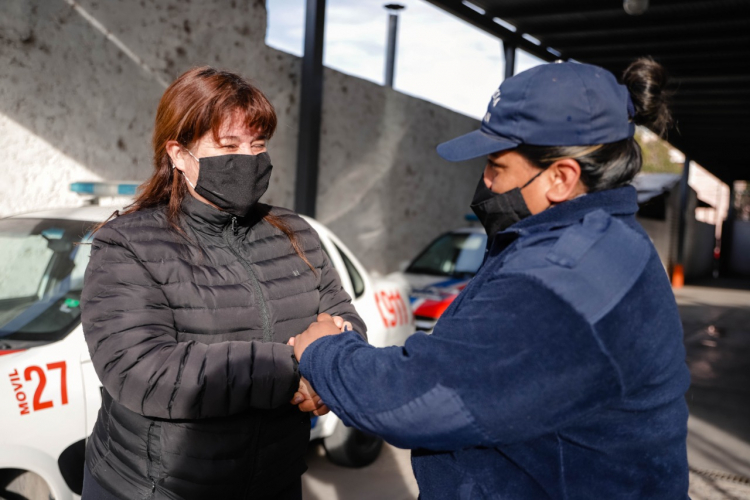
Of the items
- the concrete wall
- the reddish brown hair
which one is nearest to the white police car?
the reddish brown hair

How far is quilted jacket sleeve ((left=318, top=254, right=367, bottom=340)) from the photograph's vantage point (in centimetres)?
216

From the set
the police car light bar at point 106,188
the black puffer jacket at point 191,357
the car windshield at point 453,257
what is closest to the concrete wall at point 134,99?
the car windshield at point 453,257

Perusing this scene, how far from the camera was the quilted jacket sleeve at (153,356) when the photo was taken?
167 cm

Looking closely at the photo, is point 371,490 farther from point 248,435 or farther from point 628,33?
point 628,33

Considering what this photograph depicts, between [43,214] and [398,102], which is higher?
[398,102]

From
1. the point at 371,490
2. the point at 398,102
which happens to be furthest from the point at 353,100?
the point at 371,490

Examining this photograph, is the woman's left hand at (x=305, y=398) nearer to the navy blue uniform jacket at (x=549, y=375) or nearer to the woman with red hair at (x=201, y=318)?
the woman with red hair at (x=201, y=318)

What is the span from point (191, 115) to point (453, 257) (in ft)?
20.3

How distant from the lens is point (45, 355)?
2662 mm

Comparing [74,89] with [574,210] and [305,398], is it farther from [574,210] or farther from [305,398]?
[574,210]

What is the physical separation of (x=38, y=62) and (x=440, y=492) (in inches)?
206

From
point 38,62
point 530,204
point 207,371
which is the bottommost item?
point 207,371

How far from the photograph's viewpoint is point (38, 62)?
17.5 ft

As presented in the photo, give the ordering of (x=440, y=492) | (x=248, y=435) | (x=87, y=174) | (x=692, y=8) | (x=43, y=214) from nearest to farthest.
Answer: (x=440, y=492), (x=248, y=435), (x=43, y=214), (x=87, y=174), (x=692, y=8)
